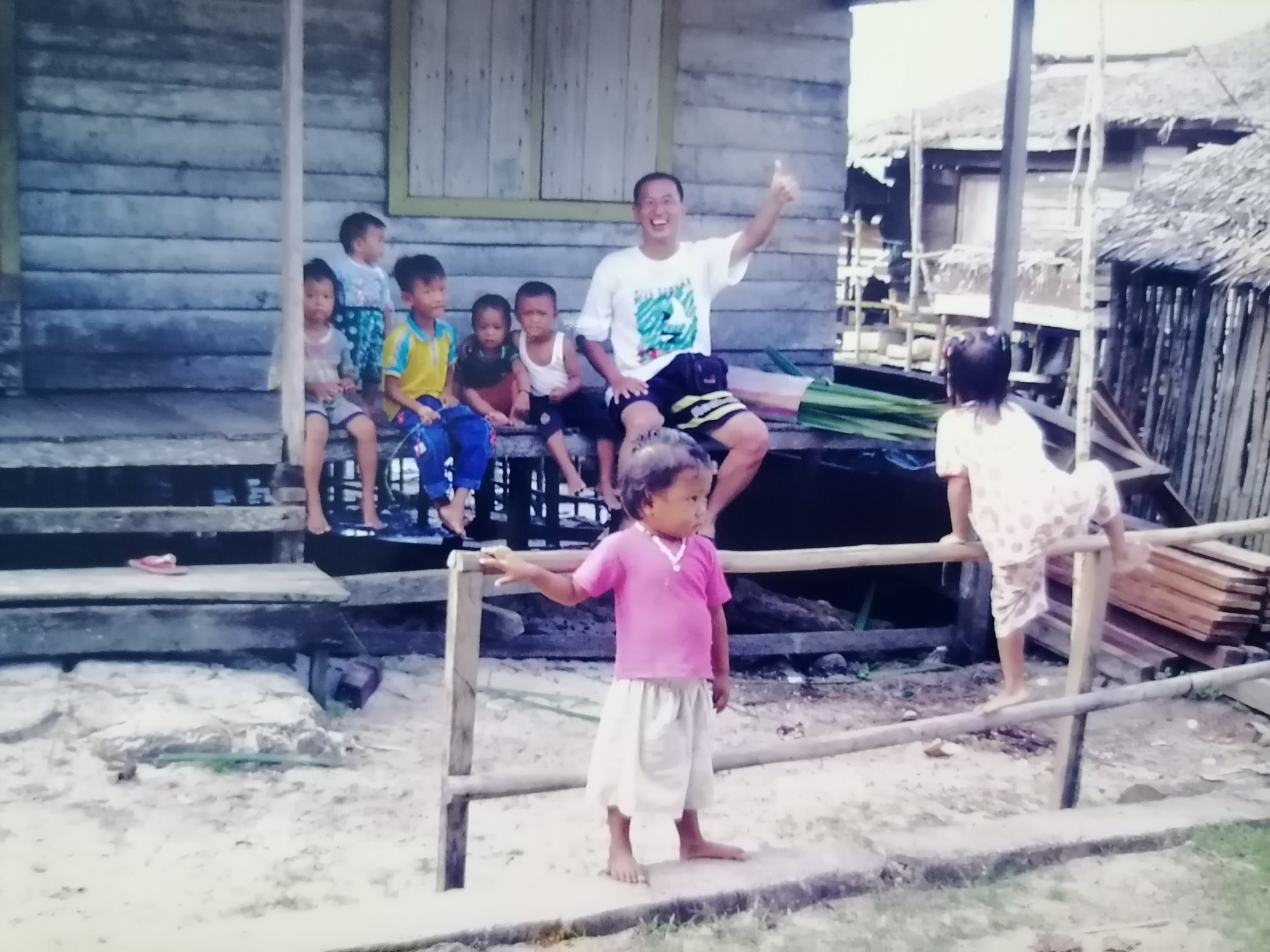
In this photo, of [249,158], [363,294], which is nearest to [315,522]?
[363,294]

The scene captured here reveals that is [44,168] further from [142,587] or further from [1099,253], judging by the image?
[1099,253]

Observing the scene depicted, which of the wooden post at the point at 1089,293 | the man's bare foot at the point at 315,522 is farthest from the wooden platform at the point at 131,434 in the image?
the wooden post at the point at 1089,293

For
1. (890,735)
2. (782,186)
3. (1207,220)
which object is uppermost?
(1207,220)

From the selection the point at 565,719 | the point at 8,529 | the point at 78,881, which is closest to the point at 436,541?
the point at 565,719

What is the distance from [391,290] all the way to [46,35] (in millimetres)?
2146

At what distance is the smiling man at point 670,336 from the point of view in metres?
6.12

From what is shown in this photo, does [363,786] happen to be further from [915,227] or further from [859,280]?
[859,280]

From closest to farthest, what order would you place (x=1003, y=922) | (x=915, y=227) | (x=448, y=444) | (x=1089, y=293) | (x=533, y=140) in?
1. (x=1003, y=922)
2. (x=448, y=444)
3. (x=533, y=140)
4. (x=1089, y=293)
5. (x=915, y=227)

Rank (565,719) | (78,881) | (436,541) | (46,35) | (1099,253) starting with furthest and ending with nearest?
(1099,253) → (436,541) → (46,35) → (565,719) → (78,881)

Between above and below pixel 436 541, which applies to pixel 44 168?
above

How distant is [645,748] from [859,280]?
59.4ft

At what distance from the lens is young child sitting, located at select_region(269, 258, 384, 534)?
6012mm

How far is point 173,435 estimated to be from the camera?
5887mm

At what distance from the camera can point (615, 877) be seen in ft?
11.3
